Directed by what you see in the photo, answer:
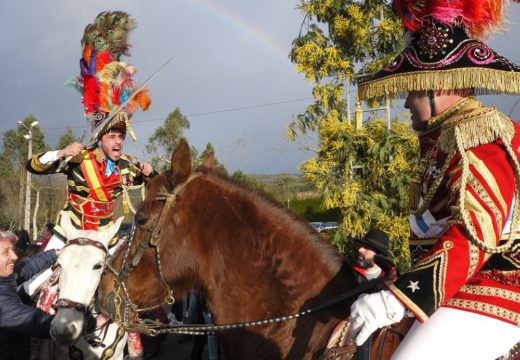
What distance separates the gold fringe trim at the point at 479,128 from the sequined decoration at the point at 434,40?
0.38m

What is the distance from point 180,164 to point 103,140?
97.4 inches

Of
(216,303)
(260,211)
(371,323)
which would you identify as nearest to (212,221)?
(260,211)

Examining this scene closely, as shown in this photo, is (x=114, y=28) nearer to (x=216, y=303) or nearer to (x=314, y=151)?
(x=216, y=303)

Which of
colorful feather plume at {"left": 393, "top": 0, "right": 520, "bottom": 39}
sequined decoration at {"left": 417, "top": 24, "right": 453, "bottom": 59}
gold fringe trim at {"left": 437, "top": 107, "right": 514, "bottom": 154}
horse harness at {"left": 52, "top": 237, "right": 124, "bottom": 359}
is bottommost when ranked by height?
horse harness at {"left": 52, "top": 237, "right": 124, "bottom": 359}

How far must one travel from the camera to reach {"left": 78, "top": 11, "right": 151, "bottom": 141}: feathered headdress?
509cm

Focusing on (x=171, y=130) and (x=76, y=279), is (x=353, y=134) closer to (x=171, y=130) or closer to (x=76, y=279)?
(x=76, y=279)

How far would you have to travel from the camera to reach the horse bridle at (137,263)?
283 centimetres

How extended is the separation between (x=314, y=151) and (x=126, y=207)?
19.1 ft

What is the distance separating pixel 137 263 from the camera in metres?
2.91

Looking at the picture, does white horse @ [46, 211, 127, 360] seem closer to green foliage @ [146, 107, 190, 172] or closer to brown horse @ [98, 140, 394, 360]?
brown horse @ [98, 140, 394, 360]

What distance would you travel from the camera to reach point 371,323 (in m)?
1.94

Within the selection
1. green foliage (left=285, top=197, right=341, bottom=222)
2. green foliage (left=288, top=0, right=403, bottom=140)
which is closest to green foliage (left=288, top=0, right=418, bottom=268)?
green foliage (left=288, top=0, right=403, bottom=140)

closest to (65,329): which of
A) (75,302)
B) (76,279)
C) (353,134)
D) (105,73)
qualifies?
(75,302)

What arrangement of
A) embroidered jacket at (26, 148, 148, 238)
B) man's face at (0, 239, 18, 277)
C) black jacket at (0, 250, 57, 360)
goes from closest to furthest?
black jacket at (0, 250, 57, 360)
man's face at (0, 239, 18, 277)
embroidered jacket at (26, 148, 148, 238)
